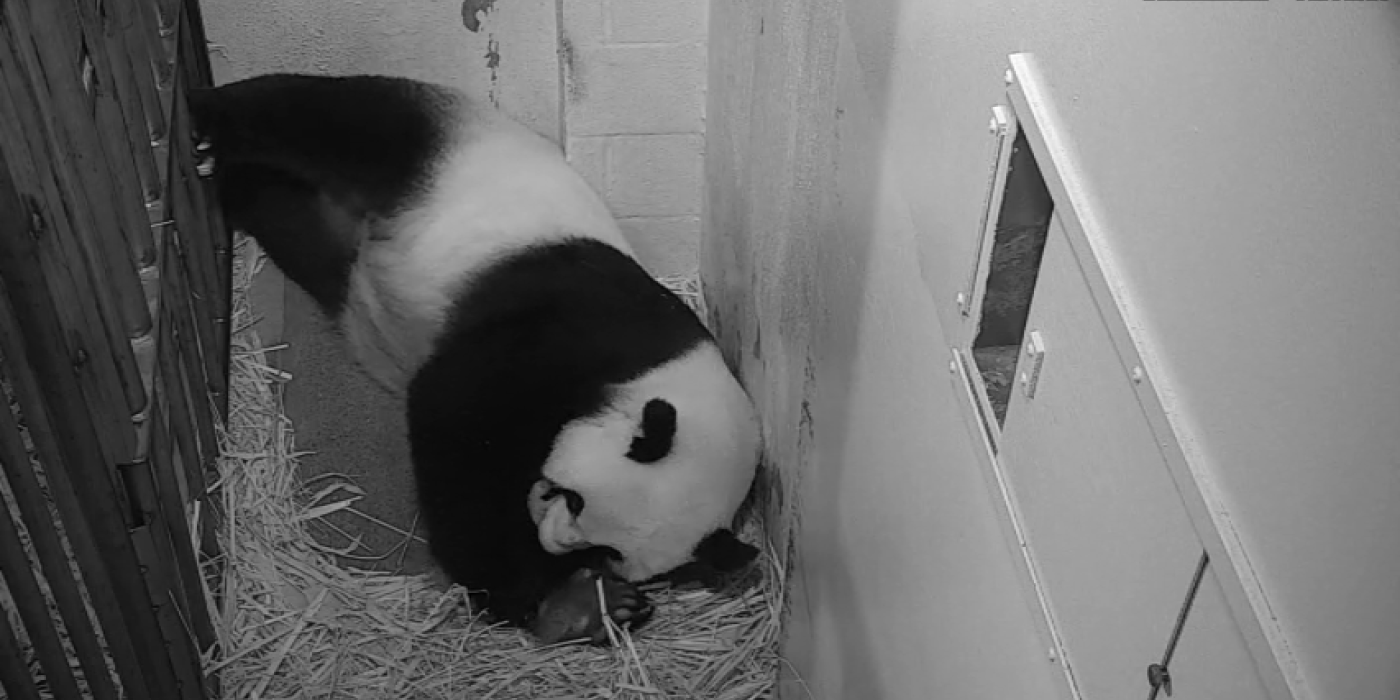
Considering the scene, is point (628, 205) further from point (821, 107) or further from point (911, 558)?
point (911, 558)

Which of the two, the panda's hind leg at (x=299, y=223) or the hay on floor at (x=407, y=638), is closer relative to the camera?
the hay on floor at (x=407, y=638)

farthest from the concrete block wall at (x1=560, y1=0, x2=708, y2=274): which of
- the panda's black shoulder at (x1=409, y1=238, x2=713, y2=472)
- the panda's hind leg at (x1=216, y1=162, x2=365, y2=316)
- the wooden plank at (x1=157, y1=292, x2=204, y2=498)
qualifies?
the wooden plank at (x1=157, y1=292, x2=204, y2=498)

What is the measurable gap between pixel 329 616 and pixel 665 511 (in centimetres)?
61

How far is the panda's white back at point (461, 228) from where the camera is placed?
266 centimetres

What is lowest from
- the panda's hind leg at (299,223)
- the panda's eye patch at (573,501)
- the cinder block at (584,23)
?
the panda's eye patch at (573,501)

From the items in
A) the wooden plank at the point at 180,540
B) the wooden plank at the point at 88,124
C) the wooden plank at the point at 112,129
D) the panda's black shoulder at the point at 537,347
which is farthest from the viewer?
the panda's black shoulder at the point at 537,347

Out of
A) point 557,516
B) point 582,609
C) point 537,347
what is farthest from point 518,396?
point 582,609

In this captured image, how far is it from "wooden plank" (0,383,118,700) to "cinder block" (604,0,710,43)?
4.46 ft

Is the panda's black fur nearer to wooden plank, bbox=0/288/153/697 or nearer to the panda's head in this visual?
the panda's head

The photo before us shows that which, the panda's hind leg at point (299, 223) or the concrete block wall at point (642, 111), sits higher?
the concrete block wall at point (642, 111)

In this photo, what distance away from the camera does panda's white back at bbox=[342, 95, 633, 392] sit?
2.66 m

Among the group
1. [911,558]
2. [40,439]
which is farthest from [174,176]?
[911,558]

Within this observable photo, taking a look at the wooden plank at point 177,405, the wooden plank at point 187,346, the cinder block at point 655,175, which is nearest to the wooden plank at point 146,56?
the wooden plank at point 187,346

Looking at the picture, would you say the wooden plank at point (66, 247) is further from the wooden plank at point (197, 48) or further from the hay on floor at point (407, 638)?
the wooden plank at point (197, 48)
